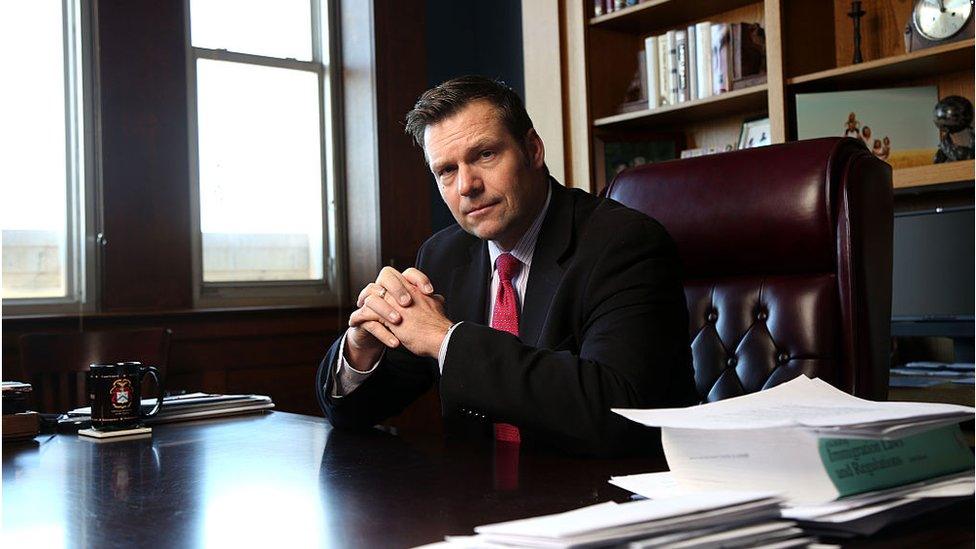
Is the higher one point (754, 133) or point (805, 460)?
point (754, 133)

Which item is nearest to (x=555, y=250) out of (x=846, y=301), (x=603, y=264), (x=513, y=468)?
(x=603, y=264)

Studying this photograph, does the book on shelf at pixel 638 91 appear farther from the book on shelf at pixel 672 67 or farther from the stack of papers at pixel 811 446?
the stack of papers at pixel 811 446

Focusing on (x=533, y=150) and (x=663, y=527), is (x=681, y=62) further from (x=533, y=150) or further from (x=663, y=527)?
(x=663, y=527)

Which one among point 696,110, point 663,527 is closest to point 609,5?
point 696,110

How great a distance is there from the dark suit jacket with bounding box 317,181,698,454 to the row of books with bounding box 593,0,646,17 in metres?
1.91

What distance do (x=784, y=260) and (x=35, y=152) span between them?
277 centimetres

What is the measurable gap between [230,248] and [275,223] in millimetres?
232

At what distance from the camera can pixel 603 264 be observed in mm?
1662

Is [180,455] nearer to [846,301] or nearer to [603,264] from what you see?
[603,264]

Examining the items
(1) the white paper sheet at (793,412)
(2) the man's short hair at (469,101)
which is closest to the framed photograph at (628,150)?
(2) the man's short hair at (469,101)

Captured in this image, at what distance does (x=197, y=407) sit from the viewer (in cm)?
185

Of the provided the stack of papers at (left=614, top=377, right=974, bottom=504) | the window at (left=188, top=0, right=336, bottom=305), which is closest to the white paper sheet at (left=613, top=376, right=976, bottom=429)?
the stack of papers at (left=614, top=377, right=974, bottom=504)

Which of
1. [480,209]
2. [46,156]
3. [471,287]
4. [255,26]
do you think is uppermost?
[255,26]

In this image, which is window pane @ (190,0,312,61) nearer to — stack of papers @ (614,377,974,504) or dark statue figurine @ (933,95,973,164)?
dark statue figurine @ (933,95,973,164)
